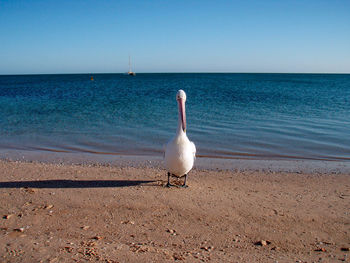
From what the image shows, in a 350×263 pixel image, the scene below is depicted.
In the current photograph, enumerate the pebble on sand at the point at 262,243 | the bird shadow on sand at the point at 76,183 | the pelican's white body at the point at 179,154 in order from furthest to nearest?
the bird shadow on sand at the point at 76,183 → the pelican's white body at the point at 179,154 → the pebble on sand at the point at 262,243

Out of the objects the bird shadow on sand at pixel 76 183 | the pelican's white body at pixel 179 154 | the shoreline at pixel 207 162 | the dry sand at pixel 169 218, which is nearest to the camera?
the dry sand at pixel 169 218

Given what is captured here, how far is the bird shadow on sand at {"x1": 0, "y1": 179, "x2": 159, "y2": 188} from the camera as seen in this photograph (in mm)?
6074

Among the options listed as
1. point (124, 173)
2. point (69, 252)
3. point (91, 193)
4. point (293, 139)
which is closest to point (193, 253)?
point (69, 252)

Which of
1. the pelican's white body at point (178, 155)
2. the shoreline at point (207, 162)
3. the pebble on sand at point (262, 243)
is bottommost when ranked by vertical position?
the shoreline at point (207, 162)

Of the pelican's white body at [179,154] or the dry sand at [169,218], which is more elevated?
the pelican's white body at [179,154]

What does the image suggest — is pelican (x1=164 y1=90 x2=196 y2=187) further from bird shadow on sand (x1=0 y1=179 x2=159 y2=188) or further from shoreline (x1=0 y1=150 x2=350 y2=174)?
shoreline (x1=0 y1=150 x2=350 y2=174)

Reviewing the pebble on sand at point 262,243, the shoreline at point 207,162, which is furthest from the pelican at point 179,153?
the pebble on sand at point 262,243

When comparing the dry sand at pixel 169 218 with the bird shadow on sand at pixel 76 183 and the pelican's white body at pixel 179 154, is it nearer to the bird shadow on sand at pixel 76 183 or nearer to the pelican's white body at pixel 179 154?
the bird shadow on sand at pixel 76 183

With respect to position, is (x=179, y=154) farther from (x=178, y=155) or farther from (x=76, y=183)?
(x=76, y=183)

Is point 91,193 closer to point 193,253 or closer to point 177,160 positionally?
point 177,160

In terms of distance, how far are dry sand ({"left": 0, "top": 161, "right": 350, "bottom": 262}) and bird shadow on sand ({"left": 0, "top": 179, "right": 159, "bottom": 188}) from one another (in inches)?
0.8

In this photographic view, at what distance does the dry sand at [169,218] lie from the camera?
144 inches

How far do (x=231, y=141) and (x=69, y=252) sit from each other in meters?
7.93

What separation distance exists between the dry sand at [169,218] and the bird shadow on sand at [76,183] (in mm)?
20
